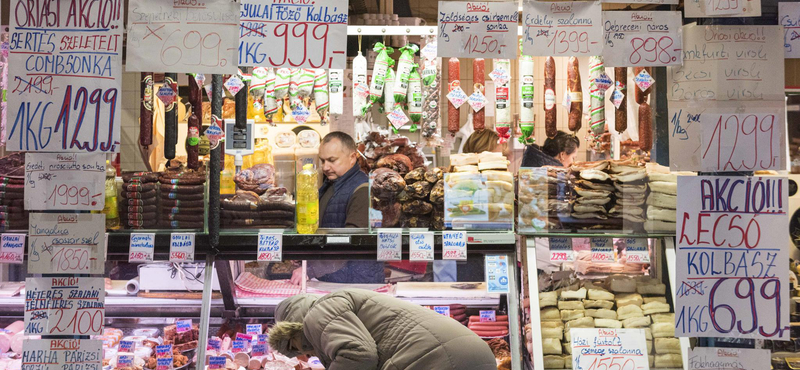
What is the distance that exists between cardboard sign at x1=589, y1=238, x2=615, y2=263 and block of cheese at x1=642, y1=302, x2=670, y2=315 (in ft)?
1.07

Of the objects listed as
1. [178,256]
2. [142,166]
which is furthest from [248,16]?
[142,166]

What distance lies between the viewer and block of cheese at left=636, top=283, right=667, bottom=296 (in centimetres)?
362

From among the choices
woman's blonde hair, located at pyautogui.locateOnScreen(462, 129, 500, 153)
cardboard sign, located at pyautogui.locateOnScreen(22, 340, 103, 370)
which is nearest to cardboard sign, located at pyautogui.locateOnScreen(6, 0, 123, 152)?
cardboard sign, located at pyautogui.locateOnScreen(22, 340, 103, 370)

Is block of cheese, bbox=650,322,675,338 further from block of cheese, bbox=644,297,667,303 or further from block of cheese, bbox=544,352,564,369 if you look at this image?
block of cheese, bbox=544,352,564,369

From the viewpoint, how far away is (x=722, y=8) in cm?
239

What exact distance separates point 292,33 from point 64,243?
123 centimetres

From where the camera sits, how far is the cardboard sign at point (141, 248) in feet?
11.2

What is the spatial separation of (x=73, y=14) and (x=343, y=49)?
1057 mm

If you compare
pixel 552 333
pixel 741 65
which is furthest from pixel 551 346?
pixel 741 65

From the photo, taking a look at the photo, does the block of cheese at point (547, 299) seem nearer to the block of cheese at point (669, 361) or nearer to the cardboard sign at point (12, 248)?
the block of cheese at point (669, 361)

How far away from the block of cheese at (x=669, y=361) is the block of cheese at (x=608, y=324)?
9.7 inches

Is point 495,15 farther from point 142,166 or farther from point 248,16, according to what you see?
point 142,166

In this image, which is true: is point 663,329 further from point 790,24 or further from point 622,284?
point 790,24

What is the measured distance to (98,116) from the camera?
2592 mm
